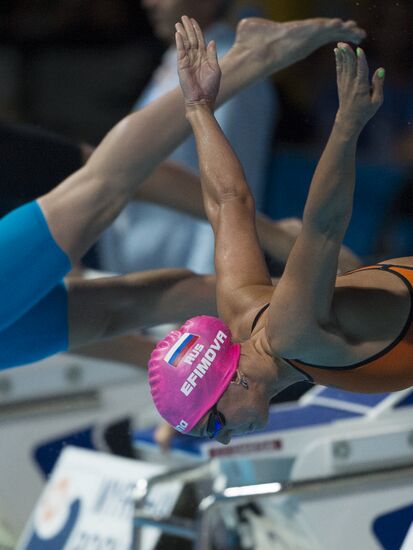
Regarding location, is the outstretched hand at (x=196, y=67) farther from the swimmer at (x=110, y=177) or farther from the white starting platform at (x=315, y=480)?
the white starting platform at (x=315, y=480)

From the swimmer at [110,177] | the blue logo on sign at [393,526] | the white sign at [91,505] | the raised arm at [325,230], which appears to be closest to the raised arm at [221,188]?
the raised arm at [325,230]

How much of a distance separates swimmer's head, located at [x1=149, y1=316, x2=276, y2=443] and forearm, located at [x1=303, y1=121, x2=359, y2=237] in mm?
376

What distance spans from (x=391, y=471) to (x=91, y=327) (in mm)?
827

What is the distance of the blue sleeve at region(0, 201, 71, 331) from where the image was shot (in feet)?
8.59

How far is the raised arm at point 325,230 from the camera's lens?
73.5 inches

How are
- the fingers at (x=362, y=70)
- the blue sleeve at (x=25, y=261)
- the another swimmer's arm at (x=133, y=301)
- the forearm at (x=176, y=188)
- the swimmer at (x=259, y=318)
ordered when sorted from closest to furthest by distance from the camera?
the fingers at (x=362, y=70), the swimmer at (x=259, y=318), the blue sleeve at (x=25, y=261), the another swimmer's arm at (x=133, y=301), the forearm at (x=176, y=188)

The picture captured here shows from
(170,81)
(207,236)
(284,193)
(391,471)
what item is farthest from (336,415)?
(284,193)

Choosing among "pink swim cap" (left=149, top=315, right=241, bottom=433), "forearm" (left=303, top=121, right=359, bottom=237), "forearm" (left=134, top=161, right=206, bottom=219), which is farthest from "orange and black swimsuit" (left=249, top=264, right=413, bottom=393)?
"forearm" (left=134, top=161, right=206, bottom=219)

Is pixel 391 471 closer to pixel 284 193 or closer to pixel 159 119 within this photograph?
pixel 159 119

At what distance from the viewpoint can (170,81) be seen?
358 cm

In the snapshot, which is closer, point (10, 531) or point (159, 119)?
point (159, 119)

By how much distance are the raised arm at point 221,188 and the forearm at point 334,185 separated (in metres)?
0.37

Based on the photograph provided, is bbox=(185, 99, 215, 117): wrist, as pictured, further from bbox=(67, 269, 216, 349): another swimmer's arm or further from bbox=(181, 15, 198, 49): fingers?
bbox=(67, 269, 216, 349): another swimmer's arm

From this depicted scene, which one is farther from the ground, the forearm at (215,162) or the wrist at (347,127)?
the wrist at (347,127)
